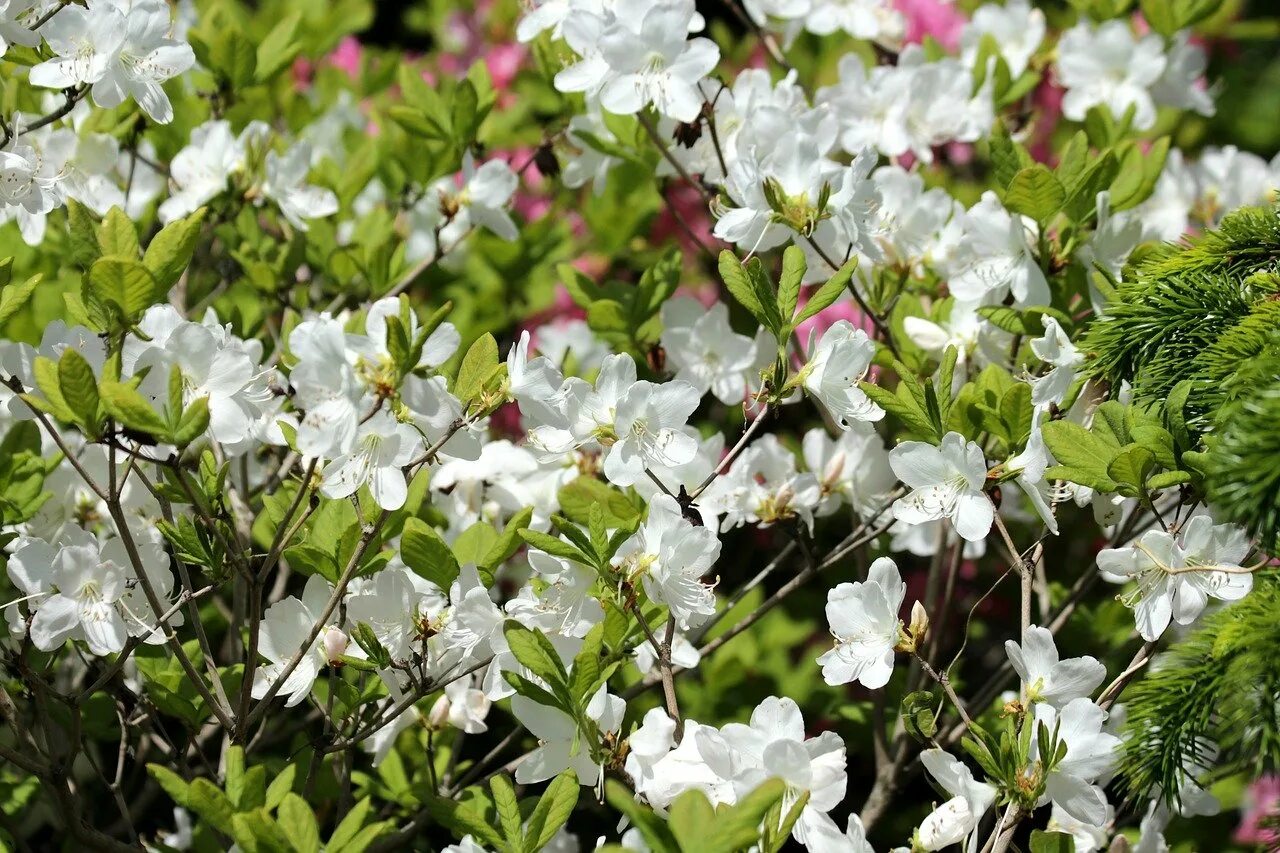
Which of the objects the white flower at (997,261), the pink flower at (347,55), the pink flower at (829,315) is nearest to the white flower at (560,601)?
the white flower at (997,261)

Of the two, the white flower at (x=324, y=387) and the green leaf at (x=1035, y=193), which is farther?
the green leaf at (x=1035, y=193)

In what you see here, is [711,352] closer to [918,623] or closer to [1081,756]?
[918,623]

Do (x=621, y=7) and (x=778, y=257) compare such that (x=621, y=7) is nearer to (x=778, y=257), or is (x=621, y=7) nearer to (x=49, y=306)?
(x=778, y=257)

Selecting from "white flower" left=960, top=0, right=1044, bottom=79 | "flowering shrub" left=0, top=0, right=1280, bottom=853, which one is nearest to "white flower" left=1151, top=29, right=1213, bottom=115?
"flowering shrub" left=0, top=0, right=1280, bottom=853

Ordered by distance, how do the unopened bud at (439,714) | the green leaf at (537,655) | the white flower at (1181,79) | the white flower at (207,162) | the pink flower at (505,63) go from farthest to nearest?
the pink flower at (505,63)
the white flower at (1181,79)
the white flower at (207,162)
the unopened bud at (439,714)
the green leaf at (537,655)

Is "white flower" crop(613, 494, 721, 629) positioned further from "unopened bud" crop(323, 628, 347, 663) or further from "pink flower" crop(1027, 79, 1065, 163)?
"pink flower" crop(1027, 79, 1065, 163)

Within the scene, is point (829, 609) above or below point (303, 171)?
below

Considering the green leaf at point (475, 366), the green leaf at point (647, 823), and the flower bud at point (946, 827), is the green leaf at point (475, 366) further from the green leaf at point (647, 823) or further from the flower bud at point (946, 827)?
the flower bud at point (946, 827)

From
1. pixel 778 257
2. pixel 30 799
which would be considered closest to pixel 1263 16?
pixel 778 257
